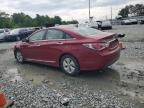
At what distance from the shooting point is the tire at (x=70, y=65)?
8.49m

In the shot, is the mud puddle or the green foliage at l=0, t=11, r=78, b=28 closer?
the mud puddle

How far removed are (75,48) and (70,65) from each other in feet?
2.15

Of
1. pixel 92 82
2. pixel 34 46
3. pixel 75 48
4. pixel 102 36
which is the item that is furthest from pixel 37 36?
pixel 92 82

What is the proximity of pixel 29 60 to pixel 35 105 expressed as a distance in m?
4.67

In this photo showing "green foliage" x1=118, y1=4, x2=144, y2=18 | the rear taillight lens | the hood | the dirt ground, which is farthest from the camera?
"green foliage" x1=118, y1=4, x2=144, y2=18

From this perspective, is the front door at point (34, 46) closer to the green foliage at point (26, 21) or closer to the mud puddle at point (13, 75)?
the mud puddle at point (13, 75)

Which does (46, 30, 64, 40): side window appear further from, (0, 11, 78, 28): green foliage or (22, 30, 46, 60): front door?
(0, 11, 78, 28): green foliage

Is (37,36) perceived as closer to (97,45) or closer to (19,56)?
(19,56)

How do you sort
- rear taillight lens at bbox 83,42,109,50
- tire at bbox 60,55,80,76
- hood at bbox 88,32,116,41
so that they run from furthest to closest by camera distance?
1. tire at bbox 60,55,80,76
2. hood at bbox 88,32,116,41
3. rear taillight lens at bbox 83,42,109,50

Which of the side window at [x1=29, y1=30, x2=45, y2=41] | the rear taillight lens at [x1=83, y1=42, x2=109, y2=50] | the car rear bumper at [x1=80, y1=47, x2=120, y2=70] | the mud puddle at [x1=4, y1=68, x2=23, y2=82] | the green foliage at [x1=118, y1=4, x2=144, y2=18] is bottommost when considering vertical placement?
the mud puddle at [x1=4, y1=68, x2=23, y2=82]

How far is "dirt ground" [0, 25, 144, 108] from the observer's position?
6.25 meters

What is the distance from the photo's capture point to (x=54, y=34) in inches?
368

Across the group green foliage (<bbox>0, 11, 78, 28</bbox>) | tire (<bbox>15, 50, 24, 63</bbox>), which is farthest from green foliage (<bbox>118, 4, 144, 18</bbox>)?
→ tire (<bbox>15, 50, 24, 63</bbox>)

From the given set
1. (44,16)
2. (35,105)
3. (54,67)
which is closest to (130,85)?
(35,105)
